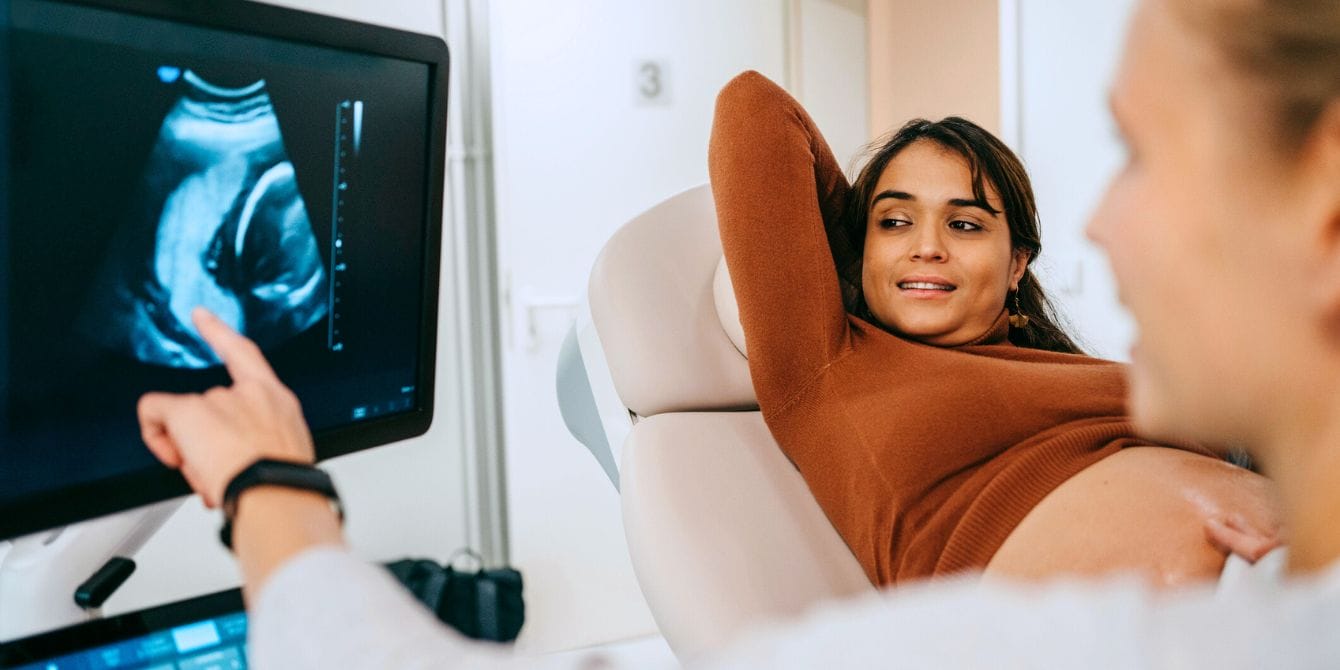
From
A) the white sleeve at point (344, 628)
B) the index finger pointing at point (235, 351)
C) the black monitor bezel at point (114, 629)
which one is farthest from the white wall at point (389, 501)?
the white sleeve at point (344, 628)

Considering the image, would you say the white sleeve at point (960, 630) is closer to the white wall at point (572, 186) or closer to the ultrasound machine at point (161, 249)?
the ultrasound machine at point (161, 249)

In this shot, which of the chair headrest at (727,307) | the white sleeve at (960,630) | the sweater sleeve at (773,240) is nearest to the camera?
the white sleeve at (960,630)

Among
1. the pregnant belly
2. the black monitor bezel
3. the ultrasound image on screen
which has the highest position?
the ultrasound image on screen

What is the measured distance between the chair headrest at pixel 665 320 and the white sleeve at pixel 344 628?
0.77 metres

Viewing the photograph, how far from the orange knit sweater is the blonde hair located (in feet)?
2.36

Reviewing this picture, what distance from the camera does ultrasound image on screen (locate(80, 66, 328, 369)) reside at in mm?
627

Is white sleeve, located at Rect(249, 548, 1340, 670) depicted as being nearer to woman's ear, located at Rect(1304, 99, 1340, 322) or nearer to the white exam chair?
woman's ear, located at Rect(1304, 99, 1340, 322)

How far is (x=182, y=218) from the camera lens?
25.4 inches

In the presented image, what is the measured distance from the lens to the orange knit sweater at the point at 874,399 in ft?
3.65

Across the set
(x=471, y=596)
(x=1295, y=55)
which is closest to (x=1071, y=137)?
(x=471, y=596)

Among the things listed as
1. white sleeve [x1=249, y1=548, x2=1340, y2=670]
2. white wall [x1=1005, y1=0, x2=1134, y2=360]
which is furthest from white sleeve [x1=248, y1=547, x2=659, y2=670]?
white wall [x1=1005, y1=0, x2=1134, y2=360]

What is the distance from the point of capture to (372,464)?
2338 millimetres

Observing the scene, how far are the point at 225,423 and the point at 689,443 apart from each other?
2.31ft

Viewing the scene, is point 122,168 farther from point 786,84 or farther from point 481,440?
point 786,84
